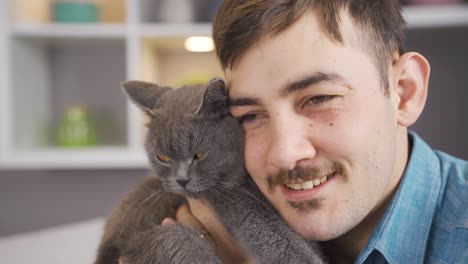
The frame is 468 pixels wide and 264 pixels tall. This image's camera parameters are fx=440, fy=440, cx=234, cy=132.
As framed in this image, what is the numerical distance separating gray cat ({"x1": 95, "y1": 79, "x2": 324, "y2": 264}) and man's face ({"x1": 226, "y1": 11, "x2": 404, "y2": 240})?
0.25 ft

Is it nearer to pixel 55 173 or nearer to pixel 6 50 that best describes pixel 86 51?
pixel 6 50

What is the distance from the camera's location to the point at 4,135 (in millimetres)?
1967

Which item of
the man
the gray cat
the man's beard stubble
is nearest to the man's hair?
the man

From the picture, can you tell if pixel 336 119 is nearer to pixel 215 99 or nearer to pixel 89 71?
pixel 215 99

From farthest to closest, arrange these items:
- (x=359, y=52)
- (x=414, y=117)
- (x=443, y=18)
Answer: (x=443, y=18), (x=414, y=117), (x=359, y=52)

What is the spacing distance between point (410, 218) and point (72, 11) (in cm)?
172

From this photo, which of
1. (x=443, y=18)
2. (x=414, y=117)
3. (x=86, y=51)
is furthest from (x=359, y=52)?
(x=86, y=51)

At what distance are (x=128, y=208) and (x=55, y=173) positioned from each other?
1.58 m

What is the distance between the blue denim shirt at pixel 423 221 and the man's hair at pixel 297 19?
244 mm

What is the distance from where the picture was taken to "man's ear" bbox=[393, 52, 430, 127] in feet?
3.18

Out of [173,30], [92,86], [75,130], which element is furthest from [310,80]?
[92,86]

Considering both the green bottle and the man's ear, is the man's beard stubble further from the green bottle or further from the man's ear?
the green bottle

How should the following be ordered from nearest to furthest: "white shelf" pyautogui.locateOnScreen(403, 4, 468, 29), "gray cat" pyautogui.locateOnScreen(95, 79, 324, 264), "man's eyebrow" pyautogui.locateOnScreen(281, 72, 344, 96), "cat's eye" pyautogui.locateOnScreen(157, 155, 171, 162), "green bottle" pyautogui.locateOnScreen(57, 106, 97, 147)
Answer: "man's eyebrow" pyautogui.locateOnScreen(281, 72, 344, 96) < "gray cat" pyautogui.locateOnScreen(95, 79, 324, 264) < "cat's eye" pyautogui.locateOnScreen(157, 155, 171, 162) < "white shelf" pyautogui.locateOnScreen(403, 4, 468, 29) < "green bottle" pyautogui.locateOnScreen(57, 106, 97, 147)

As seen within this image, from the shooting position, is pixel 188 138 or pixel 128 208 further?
pixel 128 208
